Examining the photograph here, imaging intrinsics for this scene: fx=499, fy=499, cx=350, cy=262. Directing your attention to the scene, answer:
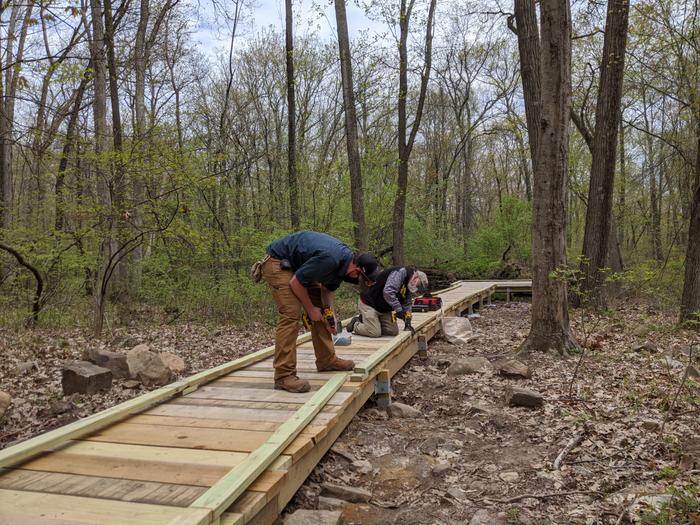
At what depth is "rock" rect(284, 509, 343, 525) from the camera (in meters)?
3.11

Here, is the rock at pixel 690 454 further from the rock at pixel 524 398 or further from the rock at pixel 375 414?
the rock at pixel 375 414

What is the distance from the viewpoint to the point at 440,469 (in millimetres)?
4152

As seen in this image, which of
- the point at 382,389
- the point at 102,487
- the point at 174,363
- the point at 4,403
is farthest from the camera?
the point at 174,363

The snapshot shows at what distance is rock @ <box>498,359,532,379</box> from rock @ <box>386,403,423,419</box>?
160cm

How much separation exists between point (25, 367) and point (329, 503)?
5.72m

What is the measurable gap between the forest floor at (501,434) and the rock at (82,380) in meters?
0.13

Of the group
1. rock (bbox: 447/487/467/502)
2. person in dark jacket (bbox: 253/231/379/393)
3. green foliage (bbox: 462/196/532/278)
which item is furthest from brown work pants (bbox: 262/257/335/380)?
green foliage (bbox: 462/196/532/278)

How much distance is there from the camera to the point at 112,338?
955 cm

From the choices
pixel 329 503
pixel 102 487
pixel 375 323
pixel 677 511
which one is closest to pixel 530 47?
pixel 375 323

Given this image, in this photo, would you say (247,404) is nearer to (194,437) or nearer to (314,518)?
(194,437)

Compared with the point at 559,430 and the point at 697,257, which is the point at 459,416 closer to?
the point at 559,430

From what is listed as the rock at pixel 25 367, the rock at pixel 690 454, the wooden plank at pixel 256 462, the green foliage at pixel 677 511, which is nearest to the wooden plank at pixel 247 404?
the wooden plank at pixel 256 462

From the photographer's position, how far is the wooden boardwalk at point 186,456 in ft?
8.68

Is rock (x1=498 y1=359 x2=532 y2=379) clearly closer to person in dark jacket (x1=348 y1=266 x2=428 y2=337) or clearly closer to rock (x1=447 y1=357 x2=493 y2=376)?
rock (x1=447 y1=357 x2=493 y2=376)
